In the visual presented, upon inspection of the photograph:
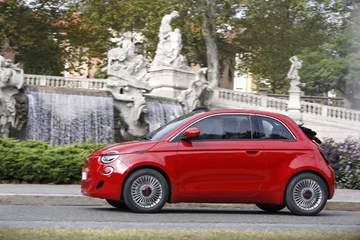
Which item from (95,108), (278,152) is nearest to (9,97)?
(95,108)

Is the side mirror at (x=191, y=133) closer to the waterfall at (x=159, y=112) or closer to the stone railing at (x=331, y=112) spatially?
the waterfall at (x=159, y=112)

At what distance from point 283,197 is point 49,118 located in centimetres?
1771

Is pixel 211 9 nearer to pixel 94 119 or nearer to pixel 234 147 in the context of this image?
pixel 94 119

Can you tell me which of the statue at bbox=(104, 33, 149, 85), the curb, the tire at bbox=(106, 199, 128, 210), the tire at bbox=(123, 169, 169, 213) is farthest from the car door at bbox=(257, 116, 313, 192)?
the statue at bbox=(104, 33, 149, 85)

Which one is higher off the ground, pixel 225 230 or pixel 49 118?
pixel 49 118

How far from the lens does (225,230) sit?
8.89 metres

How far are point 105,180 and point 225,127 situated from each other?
200 centimetres

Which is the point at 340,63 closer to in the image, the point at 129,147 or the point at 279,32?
the point at 279,32

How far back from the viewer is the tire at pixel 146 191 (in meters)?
11.4

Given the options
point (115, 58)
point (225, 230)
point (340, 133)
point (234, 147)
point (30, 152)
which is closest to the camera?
point (225, 230)

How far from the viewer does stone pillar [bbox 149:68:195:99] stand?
121 feet

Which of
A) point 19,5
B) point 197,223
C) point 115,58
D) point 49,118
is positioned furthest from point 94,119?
point 19,5

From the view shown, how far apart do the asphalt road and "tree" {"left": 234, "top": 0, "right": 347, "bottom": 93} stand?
130 feet

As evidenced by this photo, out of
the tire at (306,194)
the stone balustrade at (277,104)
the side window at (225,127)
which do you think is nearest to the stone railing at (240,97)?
the stone balustrade at (277,104)
